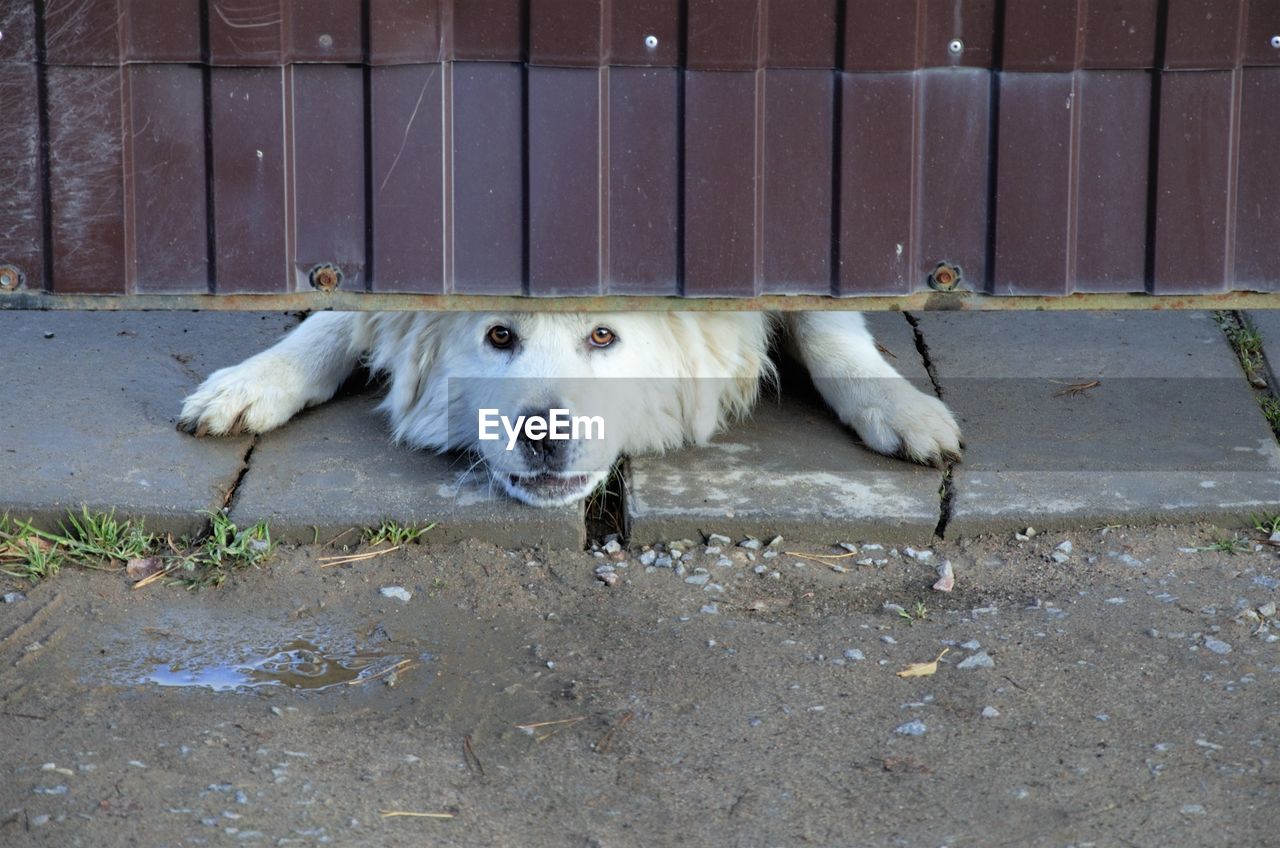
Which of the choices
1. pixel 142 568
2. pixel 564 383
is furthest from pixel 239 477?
pixel 564 383

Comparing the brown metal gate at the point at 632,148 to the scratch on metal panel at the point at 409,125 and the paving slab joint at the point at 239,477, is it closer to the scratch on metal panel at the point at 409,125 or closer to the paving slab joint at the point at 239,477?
the scratch on metal panel at the point at 409,125

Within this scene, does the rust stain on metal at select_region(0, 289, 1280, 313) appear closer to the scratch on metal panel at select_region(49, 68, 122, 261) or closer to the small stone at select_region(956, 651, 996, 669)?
the scratch on metal panel at select_region(49, 68, 122, 261)

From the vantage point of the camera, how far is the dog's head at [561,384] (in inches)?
149

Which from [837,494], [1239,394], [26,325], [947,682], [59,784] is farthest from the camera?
[26,325]

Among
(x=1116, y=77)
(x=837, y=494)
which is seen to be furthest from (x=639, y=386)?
(x=1116, y=77)

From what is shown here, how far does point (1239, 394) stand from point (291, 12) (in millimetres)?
2927

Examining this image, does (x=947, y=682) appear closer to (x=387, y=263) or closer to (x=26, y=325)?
(x=387, y=263)

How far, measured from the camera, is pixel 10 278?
3742 mm

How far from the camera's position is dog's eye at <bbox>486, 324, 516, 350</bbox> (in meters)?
3.93

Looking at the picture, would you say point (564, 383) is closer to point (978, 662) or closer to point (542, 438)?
point (542, 438)

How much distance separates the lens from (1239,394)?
14.5 feet

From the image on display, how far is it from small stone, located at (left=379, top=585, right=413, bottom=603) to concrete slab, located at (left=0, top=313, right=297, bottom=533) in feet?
1.86

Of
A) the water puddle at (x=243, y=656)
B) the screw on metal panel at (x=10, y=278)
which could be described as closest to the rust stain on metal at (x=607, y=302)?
the screw on metal panel at (x=10, y=278)

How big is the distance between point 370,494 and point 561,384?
59 cm
